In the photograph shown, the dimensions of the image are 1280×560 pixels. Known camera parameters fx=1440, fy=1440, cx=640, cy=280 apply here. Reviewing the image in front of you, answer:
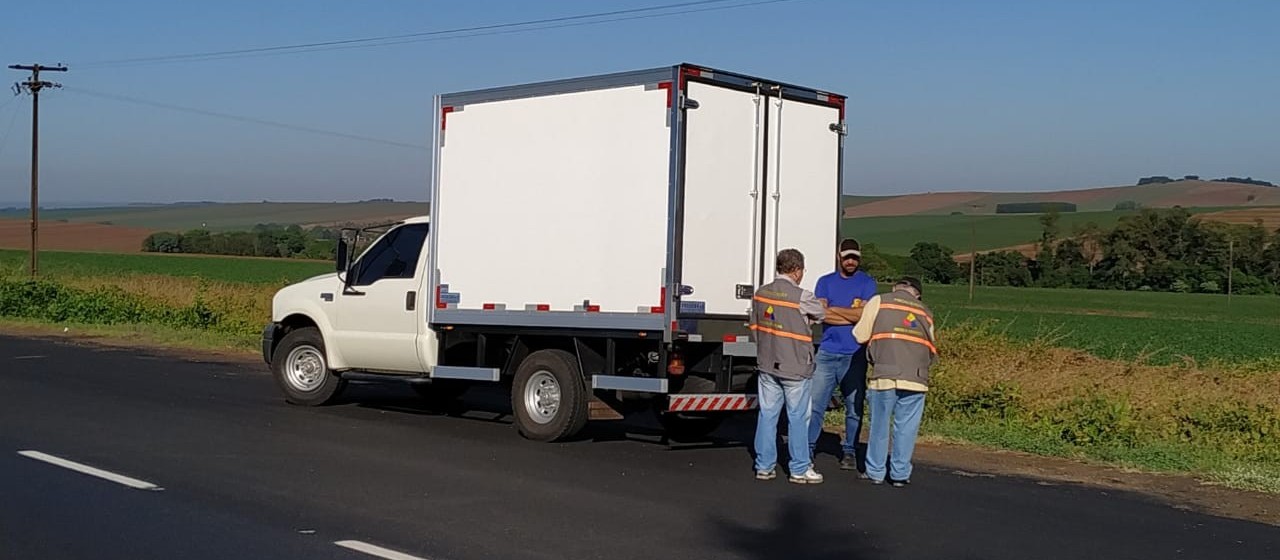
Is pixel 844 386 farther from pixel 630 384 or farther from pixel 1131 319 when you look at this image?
pixel 1131 319

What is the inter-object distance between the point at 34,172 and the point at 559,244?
3695 centimetres

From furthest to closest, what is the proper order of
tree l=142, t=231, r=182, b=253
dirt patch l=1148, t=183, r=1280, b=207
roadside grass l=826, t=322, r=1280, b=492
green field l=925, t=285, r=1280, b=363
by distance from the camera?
1. dirt patch l=1148, t=183, r=1280, b=207
2. tree l=142, t=231, r=182, b=253
3. green field l=925, t=285, r=1280, b=363
4. roadside grass l=826, t=322, r=1280, b=492

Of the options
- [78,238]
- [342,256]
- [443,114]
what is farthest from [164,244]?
[443,114]

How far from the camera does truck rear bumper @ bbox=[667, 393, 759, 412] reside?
1142cm

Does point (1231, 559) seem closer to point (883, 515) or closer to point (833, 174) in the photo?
point (883, 515)

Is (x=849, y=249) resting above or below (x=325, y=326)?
above

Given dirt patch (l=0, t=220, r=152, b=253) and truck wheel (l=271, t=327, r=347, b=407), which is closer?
truck wheel (l=271, t=327, r=347, b=407)

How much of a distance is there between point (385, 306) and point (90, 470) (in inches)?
168

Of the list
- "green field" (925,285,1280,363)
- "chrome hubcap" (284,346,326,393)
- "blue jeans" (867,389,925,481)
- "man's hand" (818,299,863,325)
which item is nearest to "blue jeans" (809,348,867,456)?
"man's hand" (818,299,863,325)

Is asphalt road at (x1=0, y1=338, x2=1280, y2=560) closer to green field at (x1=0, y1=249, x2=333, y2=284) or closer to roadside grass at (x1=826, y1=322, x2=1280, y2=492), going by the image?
roadside grass at (x1=826, y1=322, x2=1280, y2=492)

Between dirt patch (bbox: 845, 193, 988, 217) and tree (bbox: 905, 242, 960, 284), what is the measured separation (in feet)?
63.8

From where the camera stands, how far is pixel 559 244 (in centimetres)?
1212

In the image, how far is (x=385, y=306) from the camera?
1387cm

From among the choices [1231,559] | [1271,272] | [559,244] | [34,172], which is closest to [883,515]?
[1231,559]
